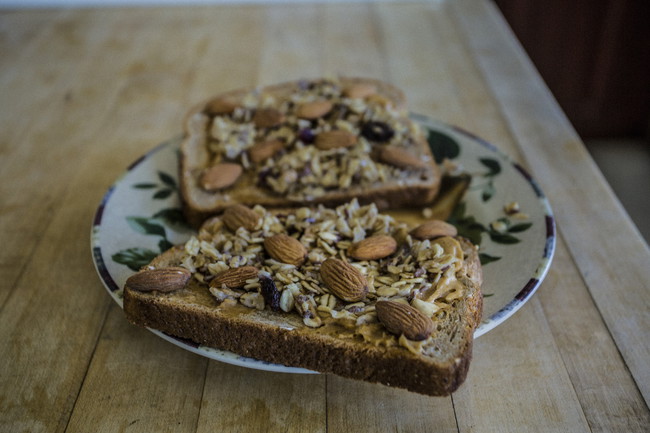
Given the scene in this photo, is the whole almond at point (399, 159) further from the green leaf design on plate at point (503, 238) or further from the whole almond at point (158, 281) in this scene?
the whole almond at point (158, 281)

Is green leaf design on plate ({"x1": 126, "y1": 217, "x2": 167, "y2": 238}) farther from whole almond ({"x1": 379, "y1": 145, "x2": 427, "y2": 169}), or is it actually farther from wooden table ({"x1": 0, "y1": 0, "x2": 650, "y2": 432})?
whole almond ({"x1": 379, "y1": 145, "x2": 427, "y2": 169})

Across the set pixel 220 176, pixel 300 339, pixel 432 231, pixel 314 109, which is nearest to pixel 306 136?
pixel 314 109

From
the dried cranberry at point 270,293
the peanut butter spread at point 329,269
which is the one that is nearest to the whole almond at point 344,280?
the peanut butter spread at point 329,269

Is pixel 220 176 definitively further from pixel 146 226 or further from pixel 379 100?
pixel 379 100

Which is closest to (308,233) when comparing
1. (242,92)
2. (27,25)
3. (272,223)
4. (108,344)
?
(272,223)

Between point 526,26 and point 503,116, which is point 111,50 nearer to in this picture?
point 503,116

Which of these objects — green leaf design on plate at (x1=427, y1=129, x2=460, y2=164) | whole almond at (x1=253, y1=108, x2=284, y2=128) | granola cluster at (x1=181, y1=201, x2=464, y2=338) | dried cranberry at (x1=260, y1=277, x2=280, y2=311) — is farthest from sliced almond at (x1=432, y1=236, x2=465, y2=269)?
whole almond at (x1=253, y1=108, x2=284, y2=128)
